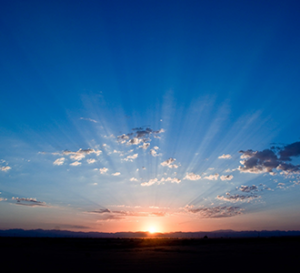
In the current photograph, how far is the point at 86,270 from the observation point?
25.4 m

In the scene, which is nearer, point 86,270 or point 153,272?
point 153,272

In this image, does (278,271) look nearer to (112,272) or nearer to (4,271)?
(112,272)

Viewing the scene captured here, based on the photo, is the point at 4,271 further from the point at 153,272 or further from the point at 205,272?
the point at 205,272

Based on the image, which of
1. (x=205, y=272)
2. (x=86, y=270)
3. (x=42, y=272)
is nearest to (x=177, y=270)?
(x=205, y=272)

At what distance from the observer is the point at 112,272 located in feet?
78.5

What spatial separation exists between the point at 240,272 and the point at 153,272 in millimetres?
9727

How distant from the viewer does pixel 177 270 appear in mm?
24969

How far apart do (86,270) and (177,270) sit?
34.7 ft

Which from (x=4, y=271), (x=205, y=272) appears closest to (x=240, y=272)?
(x=205, y=272)

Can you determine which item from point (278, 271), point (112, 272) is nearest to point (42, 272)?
point (112, 272)

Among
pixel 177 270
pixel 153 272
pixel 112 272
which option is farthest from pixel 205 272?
pixel 112 272

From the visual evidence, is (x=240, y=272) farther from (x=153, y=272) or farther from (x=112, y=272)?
(x=112, y=272)

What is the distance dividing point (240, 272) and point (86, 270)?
57.6 ft

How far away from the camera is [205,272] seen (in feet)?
78.7
